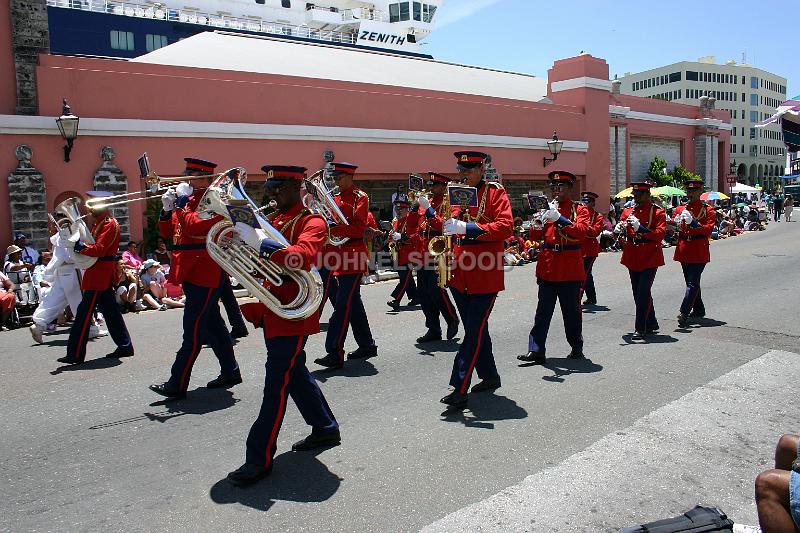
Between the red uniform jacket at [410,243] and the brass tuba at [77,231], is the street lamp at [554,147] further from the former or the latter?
the brass tuba at [77,231]

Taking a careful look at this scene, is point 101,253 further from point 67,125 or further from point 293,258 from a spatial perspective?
point 67,125

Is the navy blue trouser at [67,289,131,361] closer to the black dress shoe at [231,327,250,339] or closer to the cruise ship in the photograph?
the black dress shoe at [231,327,250,339]

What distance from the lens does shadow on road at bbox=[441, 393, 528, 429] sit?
→ 5.35 meters

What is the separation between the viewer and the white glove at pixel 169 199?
645 centimetres

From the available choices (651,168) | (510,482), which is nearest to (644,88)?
(651,168)

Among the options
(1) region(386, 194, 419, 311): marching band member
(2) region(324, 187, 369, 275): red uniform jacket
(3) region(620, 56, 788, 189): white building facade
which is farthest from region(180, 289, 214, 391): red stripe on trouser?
(3) region(620, 56, 788, 189): white building facade

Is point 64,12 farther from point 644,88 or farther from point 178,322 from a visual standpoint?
point 644,88

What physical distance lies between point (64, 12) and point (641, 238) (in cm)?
4356

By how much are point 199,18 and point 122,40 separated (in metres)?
6.08

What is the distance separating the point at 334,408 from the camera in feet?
18.9

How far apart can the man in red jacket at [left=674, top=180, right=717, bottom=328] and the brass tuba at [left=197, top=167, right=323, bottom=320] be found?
640 cm

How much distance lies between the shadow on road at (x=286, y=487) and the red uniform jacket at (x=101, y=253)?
157 inches

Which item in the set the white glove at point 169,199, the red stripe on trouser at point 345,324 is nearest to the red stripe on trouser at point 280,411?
the red stripe on trouser at point 345,324

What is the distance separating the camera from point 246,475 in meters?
4.23
